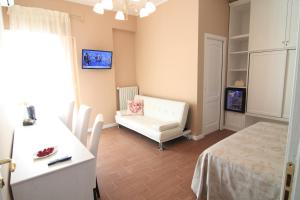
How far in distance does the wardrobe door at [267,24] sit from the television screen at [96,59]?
10.3ft

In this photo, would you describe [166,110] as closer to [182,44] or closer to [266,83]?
[182,44]

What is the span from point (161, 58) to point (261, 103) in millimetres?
2330

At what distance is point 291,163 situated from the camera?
0.59 m

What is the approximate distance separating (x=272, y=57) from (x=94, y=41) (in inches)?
146

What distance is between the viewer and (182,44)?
3596 millimetres

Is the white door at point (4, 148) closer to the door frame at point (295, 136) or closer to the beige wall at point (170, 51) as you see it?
the door frame at point (295, 136)

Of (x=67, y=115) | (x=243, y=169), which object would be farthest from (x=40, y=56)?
(x=243, y=169)

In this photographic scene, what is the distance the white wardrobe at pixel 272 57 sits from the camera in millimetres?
3039

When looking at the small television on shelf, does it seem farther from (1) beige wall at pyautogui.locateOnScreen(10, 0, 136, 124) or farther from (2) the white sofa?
(1) beige wall at pyautogui.locateOnScreen(10, 0, 136, 124)

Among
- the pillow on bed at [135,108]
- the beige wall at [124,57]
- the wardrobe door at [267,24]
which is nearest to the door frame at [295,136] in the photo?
the wardrobe door at [267,24]

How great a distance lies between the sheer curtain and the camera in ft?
10.4

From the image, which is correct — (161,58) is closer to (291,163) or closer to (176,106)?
(176,106)

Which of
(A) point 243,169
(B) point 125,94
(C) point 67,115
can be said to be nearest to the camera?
(A) point 243,169

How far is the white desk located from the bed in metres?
1.14
